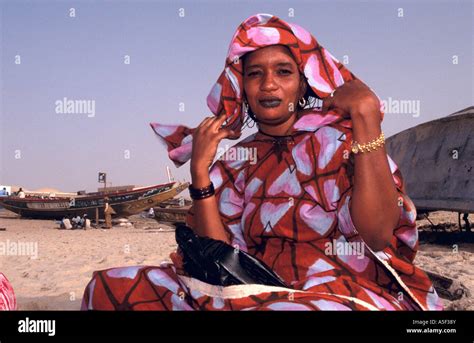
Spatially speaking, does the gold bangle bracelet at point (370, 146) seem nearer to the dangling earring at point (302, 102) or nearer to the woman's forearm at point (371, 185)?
the woman's forearm at point (371, 185)

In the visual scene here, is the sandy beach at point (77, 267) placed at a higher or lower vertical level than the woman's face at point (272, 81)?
lower

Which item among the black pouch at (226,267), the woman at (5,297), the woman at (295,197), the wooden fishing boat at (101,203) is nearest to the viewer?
the black pouch at (226,267)

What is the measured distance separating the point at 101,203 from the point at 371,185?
2435 centimetres

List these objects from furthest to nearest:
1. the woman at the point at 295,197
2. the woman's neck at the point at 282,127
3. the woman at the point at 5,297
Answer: the woman at the point at 5,297
the woman's neck at the point at 282,127
the woman at the point at 295,197

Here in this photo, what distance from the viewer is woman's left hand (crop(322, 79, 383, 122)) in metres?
1.79

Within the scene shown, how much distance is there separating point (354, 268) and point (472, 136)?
27.6 feet

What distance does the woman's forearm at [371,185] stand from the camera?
1792mm

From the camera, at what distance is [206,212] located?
2127 mm

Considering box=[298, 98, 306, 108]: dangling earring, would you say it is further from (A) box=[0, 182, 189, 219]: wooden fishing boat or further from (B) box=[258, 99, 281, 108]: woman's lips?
(A) box=[0, 182, 189, 219]: wooden fishing boat

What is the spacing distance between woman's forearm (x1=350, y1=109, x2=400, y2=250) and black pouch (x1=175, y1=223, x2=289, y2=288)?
1.42 ft

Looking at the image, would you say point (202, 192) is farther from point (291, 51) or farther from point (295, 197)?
point (291, 51)

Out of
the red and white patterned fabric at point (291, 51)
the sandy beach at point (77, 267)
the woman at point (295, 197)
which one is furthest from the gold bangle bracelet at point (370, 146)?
the sandy beach at point (77, 267)

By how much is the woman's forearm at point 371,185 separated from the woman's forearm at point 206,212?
633 millimetres

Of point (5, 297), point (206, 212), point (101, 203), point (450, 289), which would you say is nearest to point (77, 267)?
point (5, 297)
